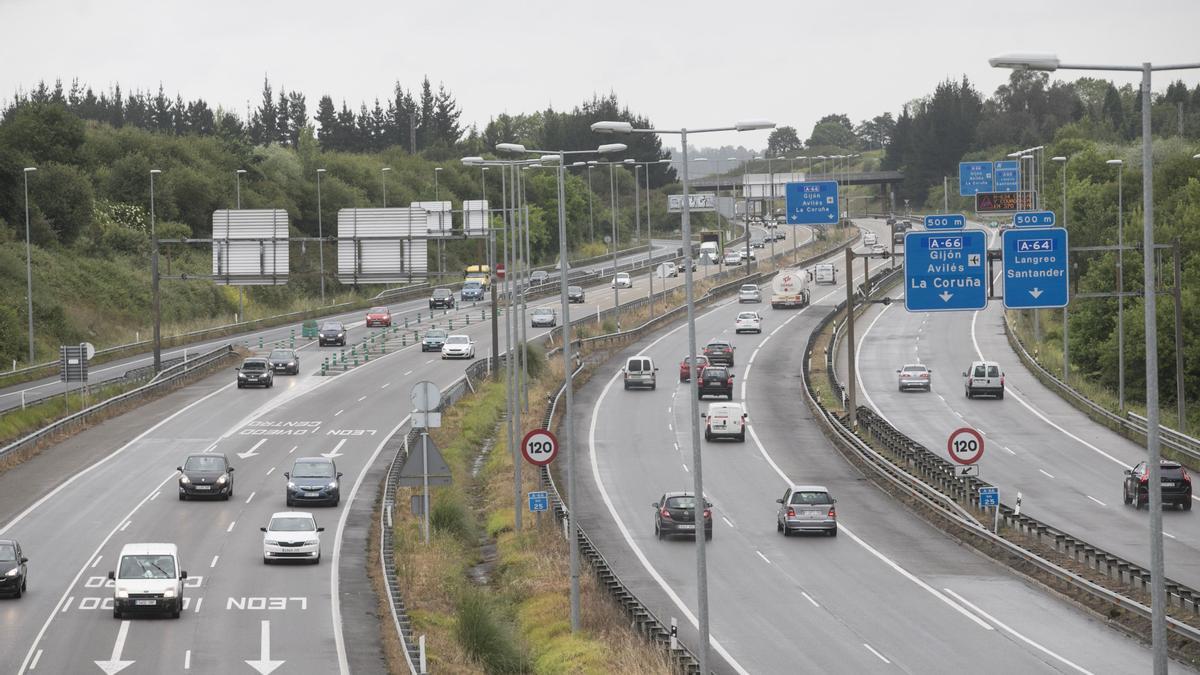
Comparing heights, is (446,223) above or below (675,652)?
above

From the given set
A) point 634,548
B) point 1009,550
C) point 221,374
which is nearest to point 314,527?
point 634,548

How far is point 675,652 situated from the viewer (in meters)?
27.0

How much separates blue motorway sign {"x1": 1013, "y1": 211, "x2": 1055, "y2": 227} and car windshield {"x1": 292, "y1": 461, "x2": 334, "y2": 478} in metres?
21.9

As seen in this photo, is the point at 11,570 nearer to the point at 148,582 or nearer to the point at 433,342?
the point at 148,582

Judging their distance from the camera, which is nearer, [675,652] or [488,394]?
[675,652]

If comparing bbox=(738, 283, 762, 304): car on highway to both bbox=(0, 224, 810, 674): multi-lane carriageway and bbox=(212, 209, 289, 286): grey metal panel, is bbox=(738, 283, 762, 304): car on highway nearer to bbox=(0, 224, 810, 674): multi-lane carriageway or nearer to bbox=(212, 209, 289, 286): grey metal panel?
bbox=(0, 224, 810, 674): multi-lane carriageway

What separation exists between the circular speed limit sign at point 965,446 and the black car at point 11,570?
73.1 ft

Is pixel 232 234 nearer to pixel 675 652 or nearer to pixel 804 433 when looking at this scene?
pixel 804 433

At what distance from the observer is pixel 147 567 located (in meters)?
32.4

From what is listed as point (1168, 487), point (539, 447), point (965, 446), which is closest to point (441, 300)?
point (1168, 487)

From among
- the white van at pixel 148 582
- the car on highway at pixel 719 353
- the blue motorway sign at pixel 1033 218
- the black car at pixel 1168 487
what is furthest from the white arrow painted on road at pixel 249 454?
the car on highway at pixel 719 353

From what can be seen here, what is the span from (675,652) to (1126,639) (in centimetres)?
948

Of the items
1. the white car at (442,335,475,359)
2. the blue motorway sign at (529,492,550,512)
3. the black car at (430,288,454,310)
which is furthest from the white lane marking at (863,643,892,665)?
the black car at (430,288,454,310)

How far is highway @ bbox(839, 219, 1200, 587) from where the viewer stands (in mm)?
43875
